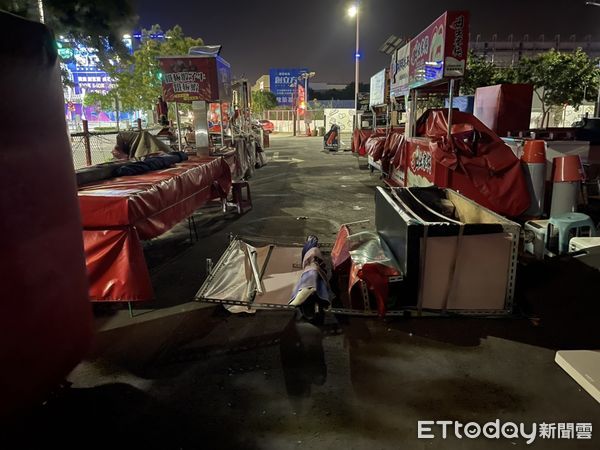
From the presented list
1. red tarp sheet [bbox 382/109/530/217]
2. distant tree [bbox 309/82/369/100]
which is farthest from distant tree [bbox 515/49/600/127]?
distant tree [bbox 309/82/369/100]

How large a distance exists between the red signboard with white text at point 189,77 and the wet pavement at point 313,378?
18.9ft

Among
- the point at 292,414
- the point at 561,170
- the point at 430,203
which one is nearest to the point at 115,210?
the point at 292,414

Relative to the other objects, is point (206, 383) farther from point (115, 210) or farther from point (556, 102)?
point (556, 102)

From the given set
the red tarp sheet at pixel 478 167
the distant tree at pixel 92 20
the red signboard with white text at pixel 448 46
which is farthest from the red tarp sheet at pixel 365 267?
the red signboard with white text at pixel 448 46

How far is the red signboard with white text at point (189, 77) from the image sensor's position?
31.1ft

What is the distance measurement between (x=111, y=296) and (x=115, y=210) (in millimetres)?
890

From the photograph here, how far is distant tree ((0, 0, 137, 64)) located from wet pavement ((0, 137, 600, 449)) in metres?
2.49

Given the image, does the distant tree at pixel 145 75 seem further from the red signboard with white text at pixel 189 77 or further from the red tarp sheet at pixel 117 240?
the red tarp sheet at pixel 117 240

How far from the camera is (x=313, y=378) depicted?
135 inches

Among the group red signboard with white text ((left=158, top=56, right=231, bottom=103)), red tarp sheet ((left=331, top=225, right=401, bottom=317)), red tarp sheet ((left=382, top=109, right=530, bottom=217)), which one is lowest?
red tarp sheet ((left=331, top=225, right=401, bottom=317))

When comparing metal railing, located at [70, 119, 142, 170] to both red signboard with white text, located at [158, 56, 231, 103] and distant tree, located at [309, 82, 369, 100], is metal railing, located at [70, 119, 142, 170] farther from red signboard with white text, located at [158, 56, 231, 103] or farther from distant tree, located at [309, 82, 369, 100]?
distant tree, located at [309, 82, 369, 100]

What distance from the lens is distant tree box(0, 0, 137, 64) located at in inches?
109

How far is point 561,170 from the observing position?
655cm

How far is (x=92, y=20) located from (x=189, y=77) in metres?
6.87
